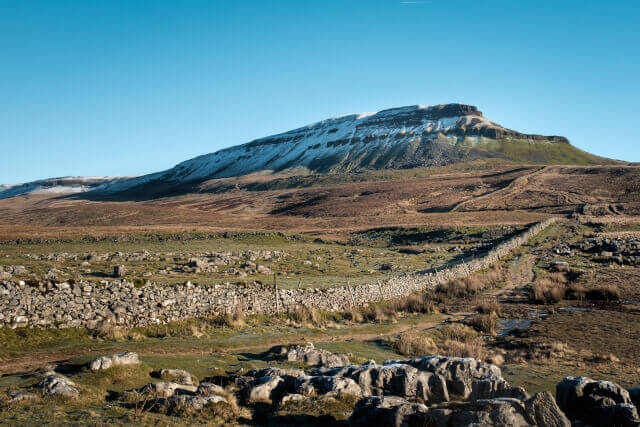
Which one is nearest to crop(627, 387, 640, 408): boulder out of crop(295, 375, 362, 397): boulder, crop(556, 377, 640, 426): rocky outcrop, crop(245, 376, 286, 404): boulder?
crop(556, 377, 640, 426): rocky outcrop

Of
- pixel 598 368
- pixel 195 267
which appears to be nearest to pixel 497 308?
pixel 598 368

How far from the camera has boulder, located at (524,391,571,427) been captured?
7781 millimetres

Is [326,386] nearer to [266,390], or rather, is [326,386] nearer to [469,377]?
[266,390]

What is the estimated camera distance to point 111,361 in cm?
1146

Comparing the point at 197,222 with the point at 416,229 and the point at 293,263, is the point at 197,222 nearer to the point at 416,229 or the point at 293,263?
the point at 416,229

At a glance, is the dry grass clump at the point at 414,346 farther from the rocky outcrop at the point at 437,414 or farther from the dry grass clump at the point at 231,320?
the rocky outcrop at the point at 437,414

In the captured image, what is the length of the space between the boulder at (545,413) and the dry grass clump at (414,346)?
859 centimetres

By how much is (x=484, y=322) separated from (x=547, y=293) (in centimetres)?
784

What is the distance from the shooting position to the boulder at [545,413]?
306 inches

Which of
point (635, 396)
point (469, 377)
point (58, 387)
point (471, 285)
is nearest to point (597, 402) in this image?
point (635, 396)

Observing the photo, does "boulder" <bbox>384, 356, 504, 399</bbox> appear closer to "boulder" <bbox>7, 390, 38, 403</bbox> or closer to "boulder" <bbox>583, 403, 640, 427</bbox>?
"boulder" <bbox>583, 403, 640, 427</bbox>

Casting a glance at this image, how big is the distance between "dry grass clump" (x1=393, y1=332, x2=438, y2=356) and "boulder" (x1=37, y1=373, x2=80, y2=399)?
1154cm

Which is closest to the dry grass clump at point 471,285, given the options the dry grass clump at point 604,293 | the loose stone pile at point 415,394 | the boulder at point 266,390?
the dry grass clump at point 604,293

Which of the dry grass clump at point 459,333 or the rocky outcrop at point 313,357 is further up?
the rocky outcrop at point 313,357
